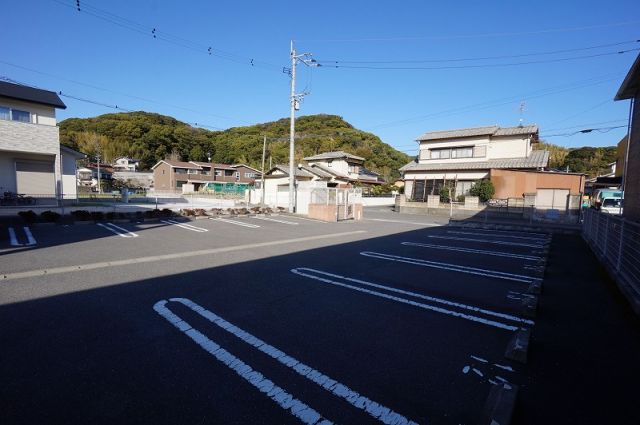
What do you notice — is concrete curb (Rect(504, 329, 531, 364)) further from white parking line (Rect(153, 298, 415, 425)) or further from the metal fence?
the metal fence

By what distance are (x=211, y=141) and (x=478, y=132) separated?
55.9 m

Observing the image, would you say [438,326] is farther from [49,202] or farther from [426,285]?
[49,202]

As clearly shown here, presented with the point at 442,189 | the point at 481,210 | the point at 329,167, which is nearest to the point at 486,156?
the point at 442,189

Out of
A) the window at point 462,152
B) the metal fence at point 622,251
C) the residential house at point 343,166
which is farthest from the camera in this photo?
the residential house at point 343,166

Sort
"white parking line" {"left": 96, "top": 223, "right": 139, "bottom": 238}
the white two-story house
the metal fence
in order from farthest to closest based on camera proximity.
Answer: the white two-story house
"white parking line" {"left": 96, "top": 223, "right": 139, "bottom": 238}
the metal fence

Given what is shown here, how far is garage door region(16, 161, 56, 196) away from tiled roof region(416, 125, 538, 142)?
27.6 m

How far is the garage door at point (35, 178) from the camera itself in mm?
16656

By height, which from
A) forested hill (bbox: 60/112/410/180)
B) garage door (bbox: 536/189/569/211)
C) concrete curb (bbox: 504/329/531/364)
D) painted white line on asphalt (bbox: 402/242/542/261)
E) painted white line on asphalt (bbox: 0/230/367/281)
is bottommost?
painted white line on asphalt (bbox: 0/230/367/281)

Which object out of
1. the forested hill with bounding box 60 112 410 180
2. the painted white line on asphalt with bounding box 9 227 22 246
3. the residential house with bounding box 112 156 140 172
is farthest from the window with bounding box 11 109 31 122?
the residential house with bounding box 112 156 140 172

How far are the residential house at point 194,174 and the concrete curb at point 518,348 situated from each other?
4950 cm

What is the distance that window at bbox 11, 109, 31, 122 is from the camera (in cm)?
1554

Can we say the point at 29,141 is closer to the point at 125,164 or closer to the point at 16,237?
the point at 16,237

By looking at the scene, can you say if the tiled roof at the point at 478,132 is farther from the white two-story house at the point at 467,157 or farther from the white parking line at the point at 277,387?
the white parking line at the point at 277,387

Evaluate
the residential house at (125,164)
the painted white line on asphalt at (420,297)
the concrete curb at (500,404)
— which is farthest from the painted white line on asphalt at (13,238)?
the residential house at (125,164)
